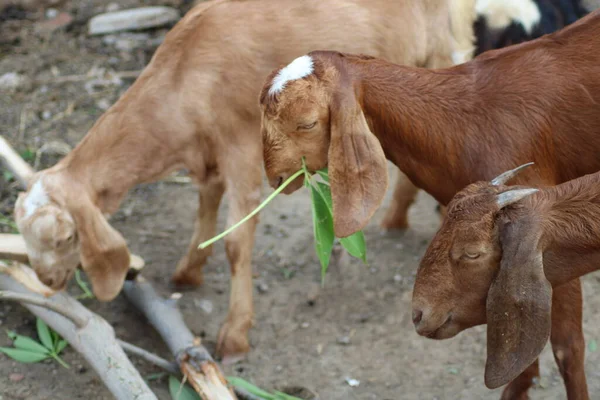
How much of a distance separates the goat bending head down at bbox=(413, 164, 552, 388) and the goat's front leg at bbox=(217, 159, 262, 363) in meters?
1.70

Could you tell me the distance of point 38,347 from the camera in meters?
4.37

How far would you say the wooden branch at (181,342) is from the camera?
12.9 feet

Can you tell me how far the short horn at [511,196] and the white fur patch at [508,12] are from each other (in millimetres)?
2510

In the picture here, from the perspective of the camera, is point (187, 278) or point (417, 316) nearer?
point (417, 316)

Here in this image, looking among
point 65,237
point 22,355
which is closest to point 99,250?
point 65,237

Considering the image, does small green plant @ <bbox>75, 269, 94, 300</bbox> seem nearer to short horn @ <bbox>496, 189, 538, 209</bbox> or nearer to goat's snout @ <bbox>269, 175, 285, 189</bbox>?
goat's snout @ <bbox>269, 175, 285, 189</bbox>

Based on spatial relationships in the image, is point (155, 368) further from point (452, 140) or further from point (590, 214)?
point (590, 214)

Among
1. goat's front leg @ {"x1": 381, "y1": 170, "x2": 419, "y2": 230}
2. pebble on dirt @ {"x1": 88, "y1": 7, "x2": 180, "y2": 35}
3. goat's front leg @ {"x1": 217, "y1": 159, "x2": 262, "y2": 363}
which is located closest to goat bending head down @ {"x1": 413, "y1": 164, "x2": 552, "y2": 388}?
goat's front leg @ {"x1": 217, "y1": 159, "x2": 262, "y2": 363}

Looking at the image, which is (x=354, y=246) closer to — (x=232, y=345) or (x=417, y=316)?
(x=417, y=316)

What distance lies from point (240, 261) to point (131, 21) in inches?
146

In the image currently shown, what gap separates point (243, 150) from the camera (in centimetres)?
457

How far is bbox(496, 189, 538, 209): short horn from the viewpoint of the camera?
2859mm

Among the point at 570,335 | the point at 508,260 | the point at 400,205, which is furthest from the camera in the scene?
the point at 400,205

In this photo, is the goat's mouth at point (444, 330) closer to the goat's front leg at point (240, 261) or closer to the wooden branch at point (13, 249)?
the goat's front leg at point (240, 261)
